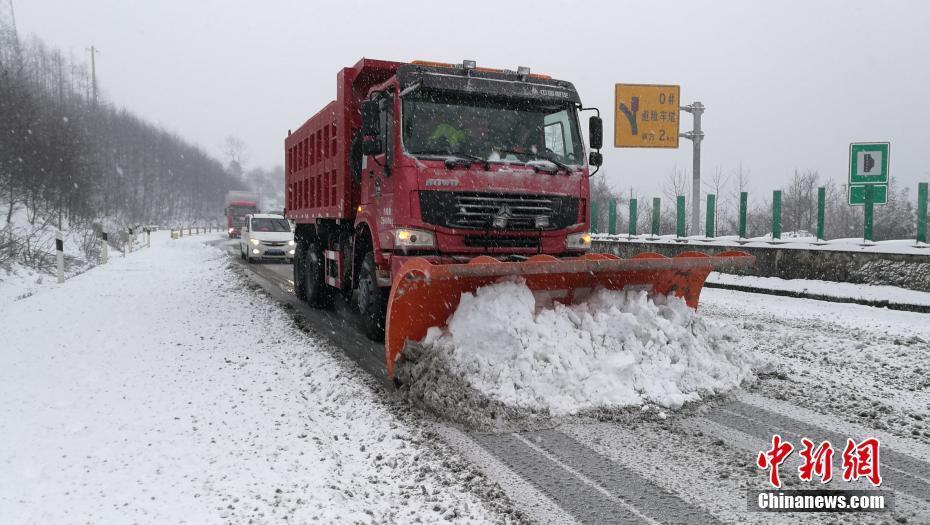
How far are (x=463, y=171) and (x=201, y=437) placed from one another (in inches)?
129

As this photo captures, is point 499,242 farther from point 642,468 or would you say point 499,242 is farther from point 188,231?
point 188,231

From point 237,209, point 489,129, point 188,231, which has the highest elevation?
point 237,209

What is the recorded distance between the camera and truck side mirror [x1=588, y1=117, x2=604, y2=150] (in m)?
7.11

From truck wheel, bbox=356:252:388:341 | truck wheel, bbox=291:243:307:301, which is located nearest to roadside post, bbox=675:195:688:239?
truck wheel, bbox=291:243:307:301

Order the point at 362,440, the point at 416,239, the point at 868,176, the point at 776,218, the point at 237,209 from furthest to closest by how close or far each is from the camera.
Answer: the point at 237,209
the point at 776,218
the point at 868,176
the point at 416,239
the point at 362,440

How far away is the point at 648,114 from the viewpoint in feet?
76.1

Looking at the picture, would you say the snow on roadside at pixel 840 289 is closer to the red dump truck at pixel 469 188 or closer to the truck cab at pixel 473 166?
the red dump truck at pixel 469 188

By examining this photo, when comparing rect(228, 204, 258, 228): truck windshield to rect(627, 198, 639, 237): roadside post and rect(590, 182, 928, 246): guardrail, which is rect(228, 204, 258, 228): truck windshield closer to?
rect(590, 182, 928, 246): guardrail

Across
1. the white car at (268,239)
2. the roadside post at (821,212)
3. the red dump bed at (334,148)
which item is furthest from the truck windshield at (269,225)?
the roadside post at (821,212)

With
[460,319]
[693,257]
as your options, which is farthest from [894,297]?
[460,319]

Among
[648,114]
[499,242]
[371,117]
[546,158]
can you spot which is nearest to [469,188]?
[499,242]

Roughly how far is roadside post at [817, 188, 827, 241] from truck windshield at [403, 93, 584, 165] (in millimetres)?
8580

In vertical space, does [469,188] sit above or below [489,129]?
below

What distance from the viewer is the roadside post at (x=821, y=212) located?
13.0 m
